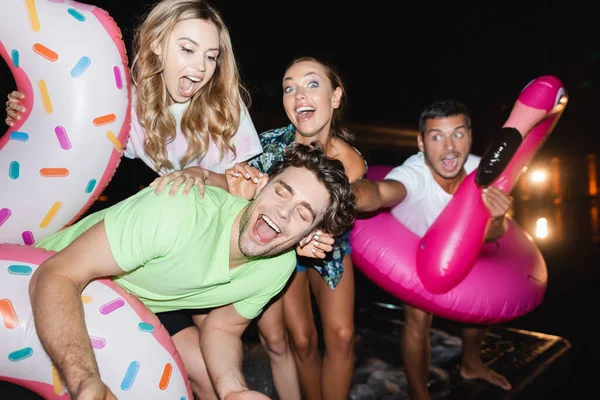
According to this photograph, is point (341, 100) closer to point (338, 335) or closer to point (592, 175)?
point (338, 335)

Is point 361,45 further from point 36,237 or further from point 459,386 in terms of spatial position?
point 36,237

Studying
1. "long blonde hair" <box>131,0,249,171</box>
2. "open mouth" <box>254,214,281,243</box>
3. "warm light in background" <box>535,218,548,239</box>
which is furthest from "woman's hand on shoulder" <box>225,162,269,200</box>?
"warm light in background" <box>535,218,548,239</box>

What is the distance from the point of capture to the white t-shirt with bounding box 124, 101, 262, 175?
166 cm

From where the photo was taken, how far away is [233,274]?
4.65 feet

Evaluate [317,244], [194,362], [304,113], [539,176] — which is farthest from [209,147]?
[539,176]

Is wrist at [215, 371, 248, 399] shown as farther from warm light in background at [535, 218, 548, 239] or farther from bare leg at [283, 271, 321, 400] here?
warm light in background at [535, 218, 548, 239]

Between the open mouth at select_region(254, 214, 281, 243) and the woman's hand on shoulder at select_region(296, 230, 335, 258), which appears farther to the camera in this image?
the woman's hand on shoulder at select_region(296, 230, 335, 258)

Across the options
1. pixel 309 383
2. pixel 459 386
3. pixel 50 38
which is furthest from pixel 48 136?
pixel 459 386

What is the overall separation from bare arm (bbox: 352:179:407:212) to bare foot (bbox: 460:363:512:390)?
1153 mm

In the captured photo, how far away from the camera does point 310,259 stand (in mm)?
1916

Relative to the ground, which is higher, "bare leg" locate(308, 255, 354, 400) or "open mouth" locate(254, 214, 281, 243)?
"open mouth" locate(254, 214, 281, 243)

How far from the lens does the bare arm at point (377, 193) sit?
5.69 ft

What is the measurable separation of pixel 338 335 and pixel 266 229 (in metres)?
0.76

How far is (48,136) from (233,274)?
2.06 ft
